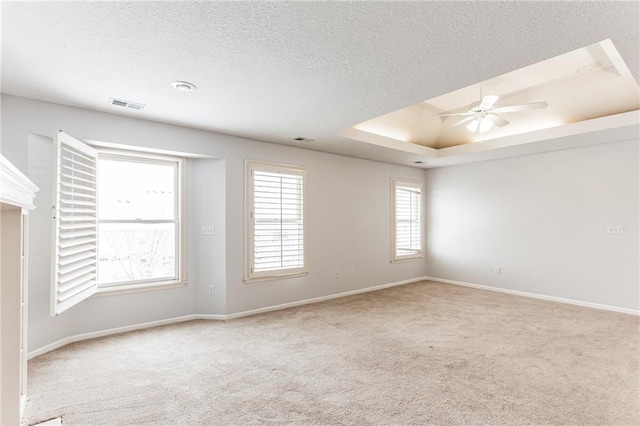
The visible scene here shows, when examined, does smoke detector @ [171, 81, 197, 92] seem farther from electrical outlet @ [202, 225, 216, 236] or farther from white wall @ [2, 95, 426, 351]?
electrical outlet @ [202, 225, 216, 236]

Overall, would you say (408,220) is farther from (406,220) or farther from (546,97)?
(546,97)

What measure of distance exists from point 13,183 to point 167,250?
314 cm

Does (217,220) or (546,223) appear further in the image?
(546,223)

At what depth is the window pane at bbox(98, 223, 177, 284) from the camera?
12.3ft

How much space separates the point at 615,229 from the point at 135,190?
6444 millimetres

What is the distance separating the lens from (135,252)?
395 cm

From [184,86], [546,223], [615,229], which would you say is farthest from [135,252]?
[615,229]

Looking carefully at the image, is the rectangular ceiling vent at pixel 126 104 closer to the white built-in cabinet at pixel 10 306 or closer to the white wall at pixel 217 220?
the white wall at pixel 217 220

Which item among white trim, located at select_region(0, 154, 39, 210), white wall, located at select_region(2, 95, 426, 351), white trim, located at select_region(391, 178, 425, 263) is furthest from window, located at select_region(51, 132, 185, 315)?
white trim, located at select_region(391, 178, 425, 263)

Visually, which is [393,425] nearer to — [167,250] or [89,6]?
[89,6]

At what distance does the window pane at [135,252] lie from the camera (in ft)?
12.3

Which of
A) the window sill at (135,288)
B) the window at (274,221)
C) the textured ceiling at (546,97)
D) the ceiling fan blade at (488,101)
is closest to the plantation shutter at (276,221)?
the window at (274,221)

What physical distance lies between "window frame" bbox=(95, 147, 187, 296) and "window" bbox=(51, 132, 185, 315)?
0.03ft

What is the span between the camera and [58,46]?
211 cm
